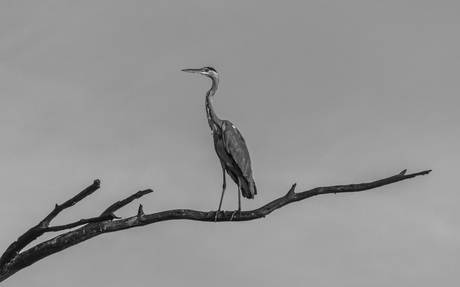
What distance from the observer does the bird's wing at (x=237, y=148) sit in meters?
14.0

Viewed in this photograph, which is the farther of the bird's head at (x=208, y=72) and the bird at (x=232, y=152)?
the bird's head at (x=208, y=72)

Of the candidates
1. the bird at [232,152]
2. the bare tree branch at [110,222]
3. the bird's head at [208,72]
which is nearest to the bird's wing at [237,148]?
the bird at [232,152]

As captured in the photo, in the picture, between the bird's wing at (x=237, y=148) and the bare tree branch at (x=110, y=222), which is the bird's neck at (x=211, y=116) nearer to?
the bird's wing at (x=237, y=148)

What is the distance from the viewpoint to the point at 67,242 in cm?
1031

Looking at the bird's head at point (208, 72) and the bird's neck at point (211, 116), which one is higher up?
the bird's head at point (208, 72)

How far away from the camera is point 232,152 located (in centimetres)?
1406

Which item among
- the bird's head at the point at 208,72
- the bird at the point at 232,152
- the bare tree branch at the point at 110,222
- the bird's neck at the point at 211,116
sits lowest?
the bare tree branch at the point at 110,222

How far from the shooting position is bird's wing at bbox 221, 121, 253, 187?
45.9 ft

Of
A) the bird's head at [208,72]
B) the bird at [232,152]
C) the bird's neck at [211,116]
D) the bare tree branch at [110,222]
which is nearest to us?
the bare tree branch at [110,222]

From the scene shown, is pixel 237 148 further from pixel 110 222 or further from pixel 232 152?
pixel 110 222

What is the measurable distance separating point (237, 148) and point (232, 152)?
0.17 meters

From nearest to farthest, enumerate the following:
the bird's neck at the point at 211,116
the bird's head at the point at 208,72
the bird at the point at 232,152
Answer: the bird at the point at 232,152 < the bird's neck at the point at 211,116 < the bird's head at the point at 208,72

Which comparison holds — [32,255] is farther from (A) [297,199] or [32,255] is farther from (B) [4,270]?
(A) [297,199]

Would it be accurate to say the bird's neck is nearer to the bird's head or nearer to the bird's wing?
the bird's wing
